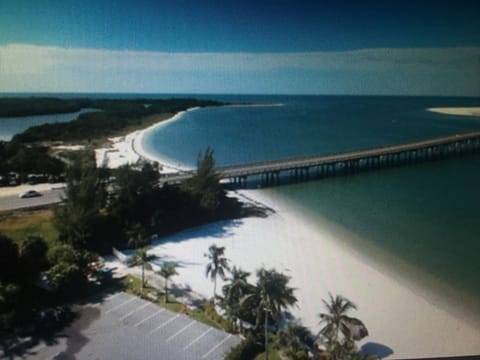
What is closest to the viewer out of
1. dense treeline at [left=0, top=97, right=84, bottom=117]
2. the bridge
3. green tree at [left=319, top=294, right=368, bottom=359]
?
green tree at [left=319, top=294, right=368, bottom=359]

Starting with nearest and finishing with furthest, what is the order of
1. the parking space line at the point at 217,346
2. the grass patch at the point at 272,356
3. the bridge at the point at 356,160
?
the parking space line at the point at 217,346
the grass patch at the point at 272,356
the bridge at the point at 356,160

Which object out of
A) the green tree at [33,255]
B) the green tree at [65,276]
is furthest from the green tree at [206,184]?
the green tree at [33,255]

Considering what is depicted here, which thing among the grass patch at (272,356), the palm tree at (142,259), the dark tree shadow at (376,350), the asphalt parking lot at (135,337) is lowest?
the grass patch at (272,356)

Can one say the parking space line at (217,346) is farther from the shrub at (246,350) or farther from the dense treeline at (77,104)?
the dense treeline at (77,104)

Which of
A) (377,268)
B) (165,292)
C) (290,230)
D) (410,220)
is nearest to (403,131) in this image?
(410,220)

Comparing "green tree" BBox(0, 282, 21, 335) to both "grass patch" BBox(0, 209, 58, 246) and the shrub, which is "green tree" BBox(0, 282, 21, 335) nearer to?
"grass patch" BBox(0, 209, 58, 246)

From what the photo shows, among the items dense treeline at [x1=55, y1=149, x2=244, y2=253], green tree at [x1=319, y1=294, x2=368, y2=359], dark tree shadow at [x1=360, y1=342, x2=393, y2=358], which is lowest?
dark tree shadow at [x1=360, y1=342, x2=393, y2=358]

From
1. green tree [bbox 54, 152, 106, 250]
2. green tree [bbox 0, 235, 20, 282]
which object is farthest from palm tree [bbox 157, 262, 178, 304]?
green tree [bbox 0, 235, 20, 282]
